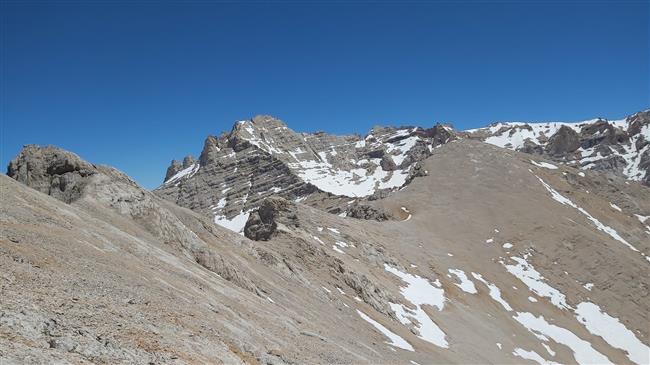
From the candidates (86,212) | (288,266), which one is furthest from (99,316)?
(288,266)

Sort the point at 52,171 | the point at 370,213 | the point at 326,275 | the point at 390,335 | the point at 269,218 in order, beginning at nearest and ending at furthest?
the point at 52,171
the point at 390,335
the point at 326,275
the point at 269,218
the point at 370,213

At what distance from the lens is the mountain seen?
17.0 m

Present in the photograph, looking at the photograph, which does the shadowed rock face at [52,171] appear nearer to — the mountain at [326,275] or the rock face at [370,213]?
the mountain at [326,275]

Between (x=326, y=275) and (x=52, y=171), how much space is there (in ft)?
84.8

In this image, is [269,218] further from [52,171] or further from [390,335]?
[52,171]

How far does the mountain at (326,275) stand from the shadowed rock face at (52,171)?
0.12 metres

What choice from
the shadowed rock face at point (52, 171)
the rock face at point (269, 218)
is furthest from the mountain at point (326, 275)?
the rock face at point (269, 218)

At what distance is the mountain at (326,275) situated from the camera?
17.0 meters

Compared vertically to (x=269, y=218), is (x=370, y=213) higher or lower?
higher

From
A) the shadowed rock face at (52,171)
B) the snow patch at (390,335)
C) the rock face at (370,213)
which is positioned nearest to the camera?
the shadowed rock face at (52,171)

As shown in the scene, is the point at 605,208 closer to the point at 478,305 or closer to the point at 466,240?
the point at 466,240

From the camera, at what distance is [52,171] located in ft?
116

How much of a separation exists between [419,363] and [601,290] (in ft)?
193

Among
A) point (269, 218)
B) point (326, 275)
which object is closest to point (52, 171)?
point (326, 275)
